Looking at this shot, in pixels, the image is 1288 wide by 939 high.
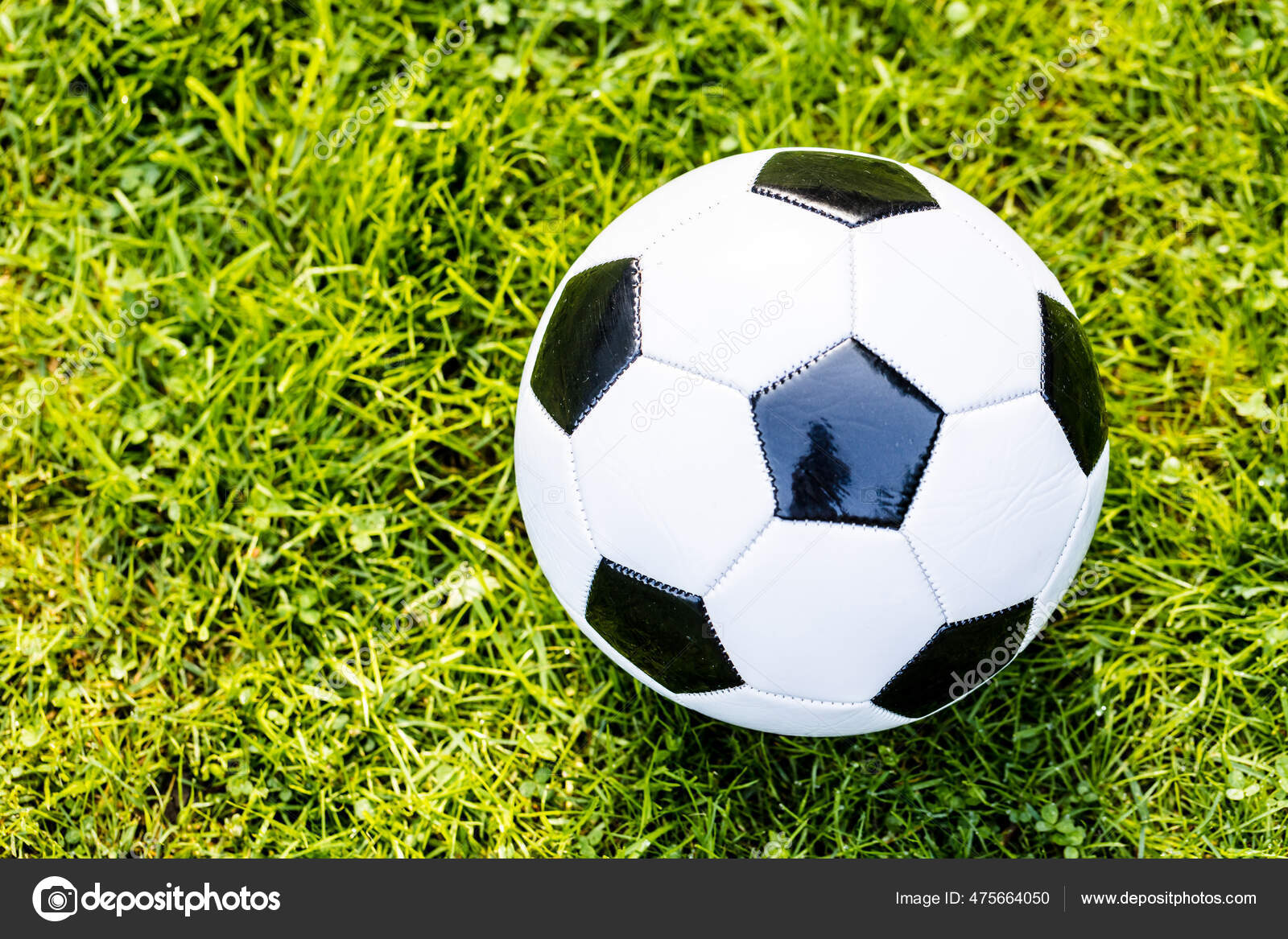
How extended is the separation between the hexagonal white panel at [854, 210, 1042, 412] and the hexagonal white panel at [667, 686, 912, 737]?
0.75m

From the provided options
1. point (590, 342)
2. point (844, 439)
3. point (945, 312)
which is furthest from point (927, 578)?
point (590, 342)

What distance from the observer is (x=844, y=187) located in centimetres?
238

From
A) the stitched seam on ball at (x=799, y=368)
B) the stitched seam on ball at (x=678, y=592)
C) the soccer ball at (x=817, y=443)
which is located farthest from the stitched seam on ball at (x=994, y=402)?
the stitched seam on ball at (x=678, y=592)

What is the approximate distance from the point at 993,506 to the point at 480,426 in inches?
69.4

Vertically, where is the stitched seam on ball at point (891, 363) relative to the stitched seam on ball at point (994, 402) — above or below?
above

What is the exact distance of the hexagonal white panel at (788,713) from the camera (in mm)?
2383

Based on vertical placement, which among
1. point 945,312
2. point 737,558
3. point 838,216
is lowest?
point 737,558

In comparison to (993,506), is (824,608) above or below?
below

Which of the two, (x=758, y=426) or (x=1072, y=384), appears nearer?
(x=758, y=426)

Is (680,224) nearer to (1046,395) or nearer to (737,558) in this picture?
(737,558)

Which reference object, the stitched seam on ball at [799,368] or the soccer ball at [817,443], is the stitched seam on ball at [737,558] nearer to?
the soccer ball at [817,443]

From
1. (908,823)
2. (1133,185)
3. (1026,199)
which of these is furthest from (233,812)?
(1133,185)
